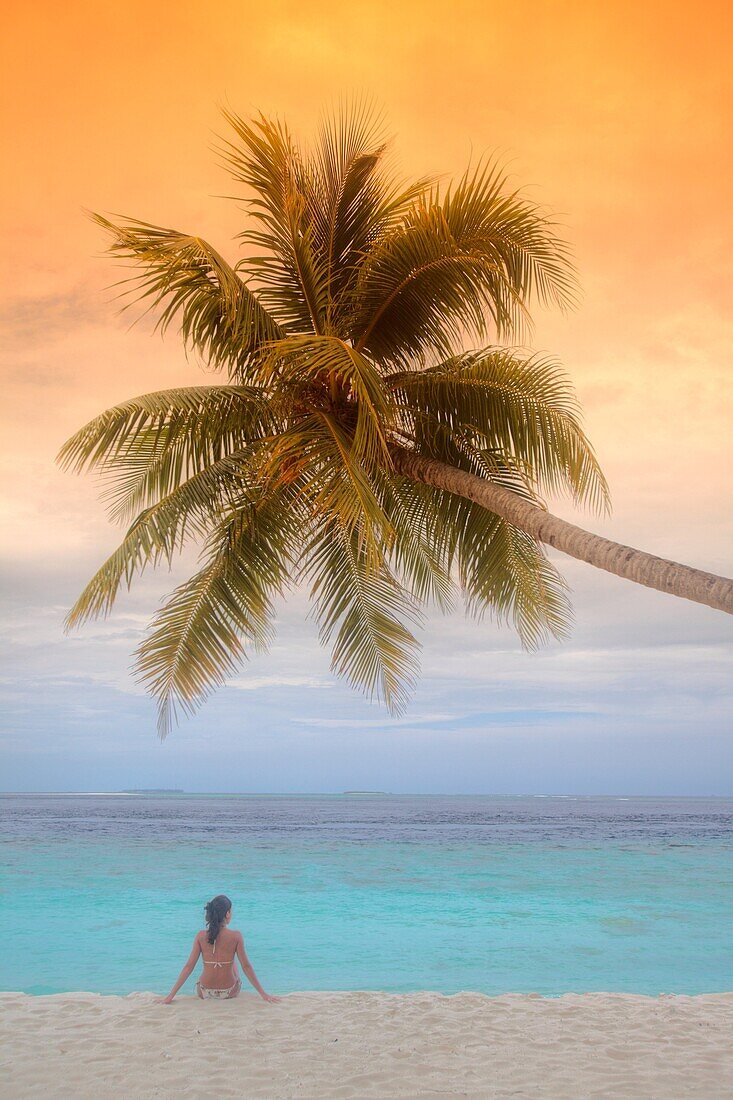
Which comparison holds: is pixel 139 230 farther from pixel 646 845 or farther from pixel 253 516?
pixel 646 845

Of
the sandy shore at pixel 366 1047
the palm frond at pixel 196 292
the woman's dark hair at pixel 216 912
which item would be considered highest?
the palm frond at pixel 196 292

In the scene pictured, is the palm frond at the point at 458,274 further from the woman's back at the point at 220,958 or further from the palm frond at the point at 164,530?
the woman's back at the point at 220,958

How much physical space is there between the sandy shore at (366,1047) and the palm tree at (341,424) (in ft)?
8.69

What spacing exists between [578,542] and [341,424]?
97.5 inches

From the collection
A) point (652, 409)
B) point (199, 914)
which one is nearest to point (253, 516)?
point (652, 409)

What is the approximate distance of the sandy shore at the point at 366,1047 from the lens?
6.05 meters

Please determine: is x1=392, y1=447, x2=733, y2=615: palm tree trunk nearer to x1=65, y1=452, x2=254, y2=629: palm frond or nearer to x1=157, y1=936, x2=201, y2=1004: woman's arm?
x1=65, y1=452, x2=254, y2=629: palm frond

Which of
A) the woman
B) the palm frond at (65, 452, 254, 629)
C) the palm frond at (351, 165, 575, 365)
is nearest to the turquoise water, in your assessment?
the woman

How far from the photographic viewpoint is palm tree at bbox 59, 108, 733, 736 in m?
6.77

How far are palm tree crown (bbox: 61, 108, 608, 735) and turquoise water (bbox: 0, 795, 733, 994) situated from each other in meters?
6.28

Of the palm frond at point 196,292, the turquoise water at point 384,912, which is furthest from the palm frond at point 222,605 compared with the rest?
the turquoise water at point 384,912

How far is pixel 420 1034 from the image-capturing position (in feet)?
24.8

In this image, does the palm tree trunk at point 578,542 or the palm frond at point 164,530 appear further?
the palm frond at point 164,530

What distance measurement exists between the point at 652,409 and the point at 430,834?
28.5m
